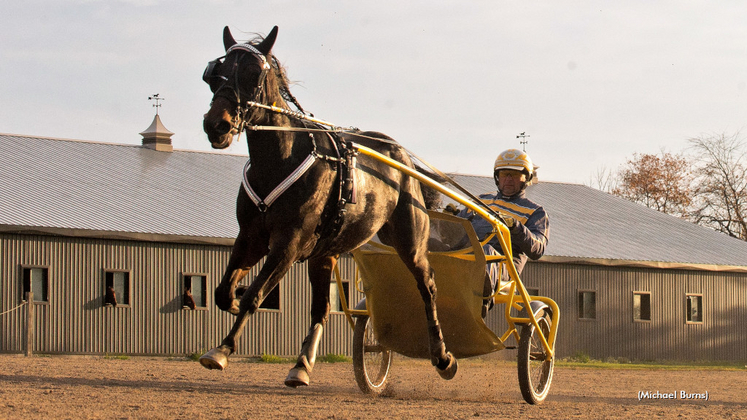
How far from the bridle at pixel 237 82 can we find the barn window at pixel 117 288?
14.1 meters

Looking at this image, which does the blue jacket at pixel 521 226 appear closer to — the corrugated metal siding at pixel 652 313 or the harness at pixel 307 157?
the harness at pixel 307 157

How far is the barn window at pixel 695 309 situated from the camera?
2738 centimetres

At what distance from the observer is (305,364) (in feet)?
20.9

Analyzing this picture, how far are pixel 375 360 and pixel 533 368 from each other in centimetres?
144

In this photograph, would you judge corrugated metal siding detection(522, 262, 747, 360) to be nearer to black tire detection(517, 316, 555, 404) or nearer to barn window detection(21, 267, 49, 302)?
barn window detection(21, 267, 49, 302)

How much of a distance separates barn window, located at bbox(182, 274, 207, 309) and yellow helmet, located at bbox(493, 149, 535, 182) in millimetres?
12279

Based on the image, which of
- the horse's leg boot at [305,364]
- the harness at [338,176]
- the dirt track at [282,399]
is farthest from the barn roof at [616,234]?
the harness at [338,176]

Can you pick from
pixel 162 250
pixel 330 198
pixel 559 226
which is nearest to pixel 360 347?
pixel 330 198

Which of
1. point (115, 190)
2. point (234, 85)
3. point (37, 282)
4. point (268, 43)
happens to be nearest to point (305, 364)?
point (234, 85)

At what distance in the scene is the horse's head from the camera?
217 inches

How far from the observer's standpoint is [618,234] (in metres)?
27.5

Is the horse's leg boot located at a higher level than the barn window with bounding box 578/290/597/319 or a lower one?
higher

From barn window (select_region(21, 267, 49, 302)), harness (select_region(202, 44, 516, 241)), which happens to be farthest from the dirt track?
barn window (select_region(21, 267, 49, 302))

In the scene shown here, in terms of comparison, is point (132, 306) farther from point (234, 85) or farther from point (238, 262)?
point (234, 85)
